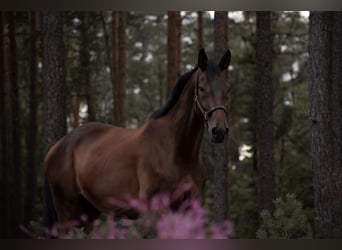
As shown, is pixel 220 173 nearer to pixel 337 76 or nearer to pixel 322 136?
pixel 337 76

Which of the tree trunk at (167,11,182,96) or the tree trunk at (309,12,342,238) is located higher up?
the tree trunk at (167,11,182,96)

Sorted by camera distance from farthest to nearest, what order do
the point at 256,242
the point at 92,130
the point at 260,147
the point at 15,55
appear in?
the point at 15,55 < the point at 260,147 < the point at 92,130 < the point at 256,242

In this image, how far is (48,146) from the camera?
8188 mm

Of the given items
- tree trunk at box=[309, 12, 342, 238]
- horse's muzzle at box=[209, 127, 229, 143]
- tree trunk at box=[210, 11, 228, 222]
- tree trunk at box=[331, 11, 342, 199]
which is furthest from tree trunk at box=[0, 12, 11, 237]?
horse's muzzle at box=[209, 127, 229, 143]

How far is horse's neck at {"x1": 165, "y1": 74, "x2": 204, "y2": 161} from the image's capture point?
6.10 meters

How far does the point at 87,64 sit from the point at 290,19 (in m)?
4.20

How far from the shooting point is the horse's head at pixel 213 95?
5.68m

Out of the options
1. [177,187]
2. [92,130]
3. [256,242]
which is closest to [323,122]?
[256,242]

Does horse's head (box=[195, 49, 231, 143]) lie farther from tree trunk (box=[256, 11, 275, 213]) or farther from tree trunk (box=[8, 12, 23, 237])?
tree trunk (box=[8, 12, 23, 237])

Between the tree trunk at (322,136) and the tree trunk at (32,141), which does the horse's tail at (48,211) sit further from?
the tree trunk at (32,141)

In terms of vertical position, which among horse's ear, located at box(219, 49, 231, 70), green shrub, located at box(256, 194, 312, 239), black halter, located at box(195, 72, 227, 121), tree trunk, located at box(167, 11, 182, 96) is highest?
tree trunk, located at box(167, 11, 182, 96)

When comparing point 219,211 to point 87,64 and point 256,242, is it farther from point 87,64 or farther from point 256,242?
point 87,64

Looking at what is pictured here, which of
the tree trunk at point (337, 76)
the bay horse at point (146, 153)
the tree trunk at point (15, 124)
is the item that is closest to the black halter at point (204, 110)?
the bay horse at point (146, 153)

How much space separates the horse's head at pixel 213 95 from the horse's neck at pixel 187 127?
0.49ft
